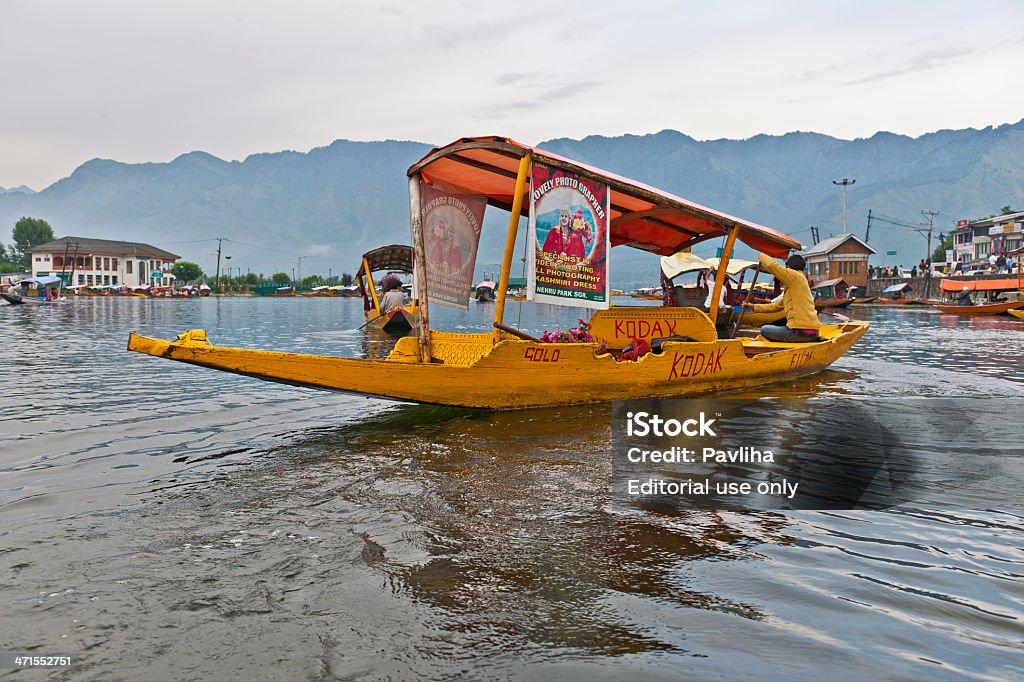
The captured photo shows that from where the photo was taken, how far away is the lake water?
3.45 meters

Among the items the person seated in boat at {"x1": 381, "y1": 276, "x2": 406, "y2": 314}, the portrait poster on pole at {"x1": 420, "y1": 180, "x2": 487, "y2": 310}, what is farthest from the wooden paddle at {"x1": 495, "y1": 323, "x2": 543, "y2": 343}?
the person seated in boat at {"x1": 381, "y1": 276, "x2": 406, "y2": 314}

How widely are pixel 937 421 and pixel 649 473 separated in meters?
4.87

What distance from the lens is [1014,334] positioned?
2616 cm

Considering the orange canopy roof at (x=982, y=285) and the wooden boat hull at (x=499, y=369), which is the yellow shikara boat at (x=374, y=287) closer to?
the wooden boat hull at (x=499, y=369)

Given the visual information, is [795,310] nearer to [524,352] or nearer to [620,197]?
[620,197]

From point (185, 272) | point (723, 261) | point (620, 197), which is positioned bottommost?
point (723, 261)

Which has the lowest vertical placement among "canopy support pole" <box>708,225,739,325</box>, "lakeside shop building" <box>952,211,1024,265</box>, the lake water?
the lake water

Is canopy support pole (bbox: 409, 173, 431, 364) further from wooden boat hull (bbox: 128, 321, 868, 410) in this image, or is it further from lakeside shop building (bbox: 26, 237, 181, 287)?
lakeside shop building (bbox: 26, 237, 181, 287)

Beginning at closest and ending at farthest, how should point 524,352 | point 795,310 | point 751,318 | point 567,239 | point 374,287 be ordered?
1. point 524,352
2. point 567,239
3. point 795,310
4. point 751,318
5. point 374,287

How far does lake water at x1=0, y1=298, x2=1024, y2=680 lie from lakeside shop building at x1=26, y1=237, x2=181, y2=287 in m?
104

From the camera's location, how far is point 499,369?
28.6ft

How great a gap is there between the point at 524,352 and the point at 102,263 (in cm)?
11508

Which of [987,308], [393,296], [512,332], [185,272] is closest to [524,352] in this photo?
[512,332]

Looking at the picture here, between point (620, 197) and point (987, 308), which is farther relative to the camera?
point (987, 308)
